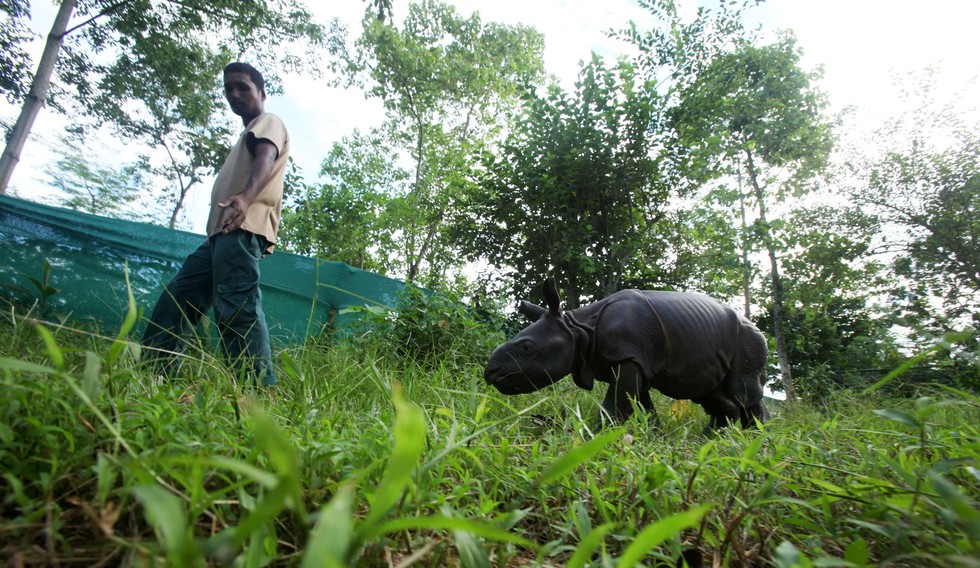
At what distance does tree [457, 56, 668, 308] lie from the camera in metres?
7.59

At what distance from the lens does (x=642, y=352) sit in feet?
10.2

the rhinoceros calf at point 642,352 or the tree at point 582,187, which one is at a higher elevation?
the tree at point 582,187

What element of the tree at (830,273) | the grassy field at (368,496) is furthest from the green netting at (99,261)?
the tree at (830,273)

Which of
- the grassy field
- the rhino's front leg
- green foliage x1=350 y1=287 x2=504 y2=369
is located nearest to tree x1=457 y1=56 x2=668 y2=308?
green foliage x1=350 y1=287 x2=504 y2=369

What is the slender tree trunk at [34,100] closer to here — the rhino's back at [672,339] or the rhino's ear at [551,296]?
the rhino's ear at [551,296]

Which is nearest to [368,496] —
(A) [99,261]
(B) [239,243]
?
(B) [239,243]

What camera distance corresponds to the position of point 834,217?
12.4 meters

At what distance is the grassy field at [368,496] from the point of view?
0.49 meters

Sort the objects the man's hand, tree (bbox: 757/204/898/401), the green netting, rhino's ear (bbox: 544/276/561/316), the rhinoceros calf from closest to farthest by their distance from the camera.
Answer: the man's hand → the rhinoceros calf → rhino's ear (bbox: 544/276/561/316) → the green netting → tree (bbox: 757/204/898/401)

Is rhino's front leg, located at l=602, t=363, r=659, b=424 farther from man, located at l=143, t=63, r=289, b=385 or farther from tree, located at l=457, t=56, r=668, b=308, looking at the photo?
tree, located at l=457, t=56, r=668, b=308

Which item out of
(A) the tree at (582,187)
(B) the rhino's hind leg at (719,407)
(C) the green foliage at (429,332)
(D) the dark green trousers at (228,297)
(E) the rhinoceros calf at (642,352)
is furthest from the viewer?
(A) the tree at (582,187)

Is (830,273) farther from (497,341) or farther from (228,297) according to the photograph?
(228,297)

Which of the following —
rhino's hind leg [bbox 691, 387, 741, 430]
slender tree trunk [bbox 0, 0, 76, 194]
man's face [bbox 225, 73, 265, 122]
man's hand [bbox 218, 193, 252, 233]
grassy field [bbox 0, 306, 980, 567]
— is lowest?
Result: rhino's hind leg [bbox 691, 387, 741, 430]

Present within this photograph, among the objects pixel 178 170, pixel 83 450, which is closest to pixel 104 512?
pixel 83 450
